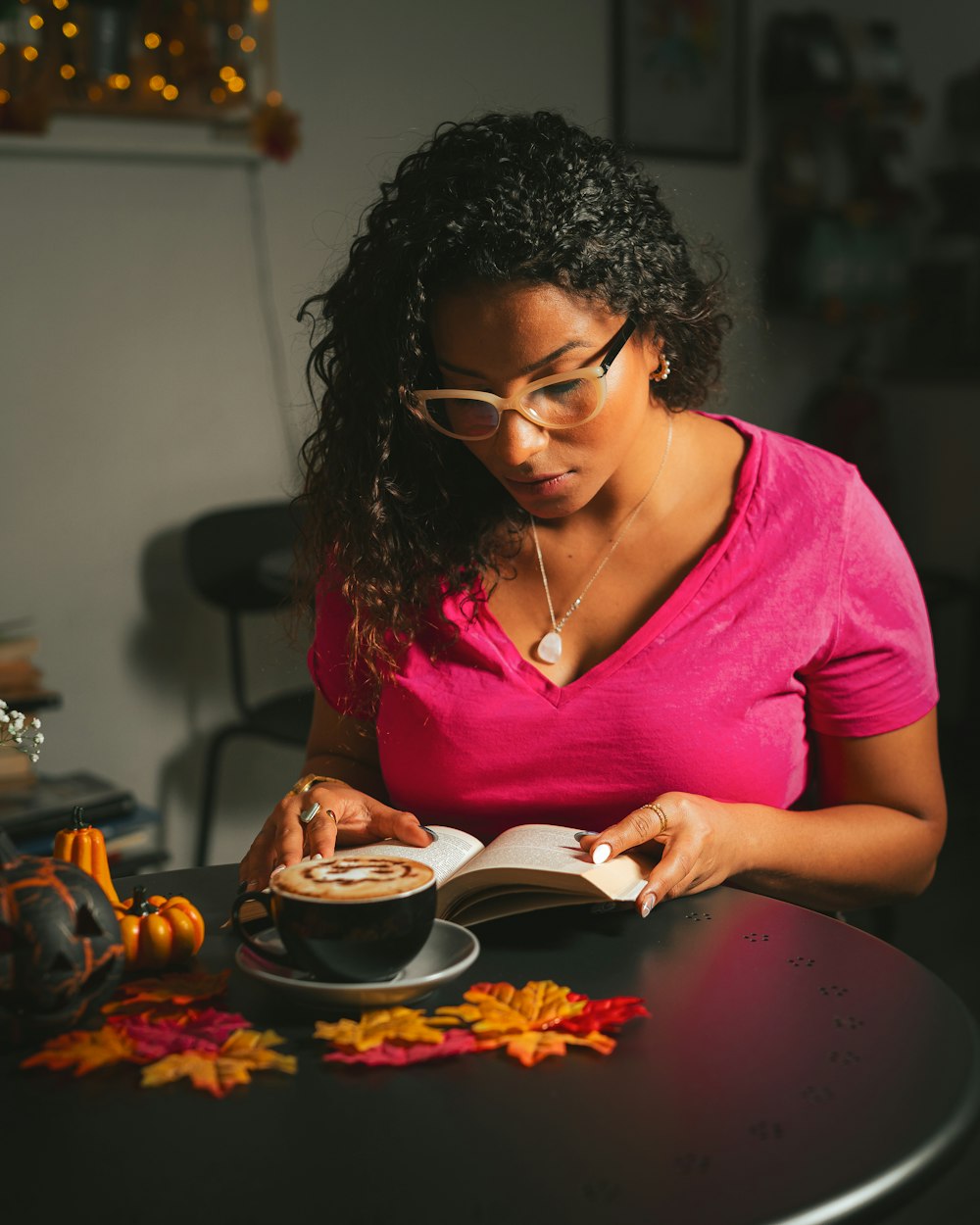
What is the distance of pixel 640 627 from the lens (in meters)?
1.28

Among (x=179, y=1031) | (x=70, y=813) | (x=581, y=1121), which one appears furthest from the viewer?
(x=70, y=813)

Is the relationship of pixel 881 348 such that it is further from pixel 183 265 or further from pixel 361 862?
pixel 361 862

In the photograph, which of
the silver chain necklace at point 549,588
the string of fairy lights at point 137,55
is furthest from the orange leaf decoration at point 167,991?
the string of fairy lights at point 137,55

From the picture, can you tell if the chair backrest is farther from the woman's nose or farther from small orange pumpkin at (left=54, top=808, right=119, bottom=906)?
small orange pumpkin at (left=54, top=808, right=119, bottom=906)

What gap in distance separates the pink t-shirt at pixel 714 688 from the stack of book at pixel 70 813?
1054 mm

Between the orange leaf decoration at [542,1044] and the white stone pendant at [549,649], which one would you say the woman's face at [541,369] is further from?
the orange leaf decoration at [542,1044]

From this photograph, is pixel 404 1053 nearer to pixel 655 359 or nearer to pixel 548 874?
pixel 548 874

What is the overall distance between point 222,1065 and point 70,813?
4.81 feet

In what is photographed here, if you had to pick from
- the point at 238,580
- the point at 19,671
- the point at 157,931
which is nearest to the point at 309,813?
the point at 157,931

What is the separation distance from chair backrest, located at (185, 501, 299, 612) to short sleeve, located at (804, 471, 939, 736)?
5.03 ft

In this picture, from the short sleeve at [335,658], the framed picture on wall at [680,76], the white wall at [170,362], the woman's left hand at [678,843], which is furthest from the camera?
the framed picture on wall at [680,76]

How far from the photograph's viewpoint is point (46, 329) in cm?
253

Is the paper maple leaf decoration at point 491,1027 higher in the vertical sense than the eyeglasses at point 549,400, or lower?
lower

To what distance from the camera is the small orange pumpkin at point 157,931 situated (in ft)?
3.01
